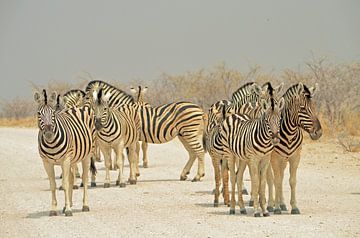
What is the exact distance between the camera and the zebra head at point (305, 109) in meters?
13.2

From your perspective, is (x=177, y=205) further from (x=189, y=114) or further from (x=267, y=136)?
(x=189, y=114)

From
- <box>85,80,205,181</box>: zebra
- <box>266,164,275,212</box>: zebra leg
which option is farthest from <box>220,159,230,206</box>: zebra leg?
<box>85,80,205,181</box>: zebra

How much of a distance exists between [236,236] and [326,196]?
15.6ft

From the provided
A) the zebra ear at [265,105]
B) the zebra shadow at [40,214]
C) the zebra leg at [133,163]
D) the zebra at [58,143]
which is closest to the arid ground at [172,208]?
the zebra shadow at [40,214]

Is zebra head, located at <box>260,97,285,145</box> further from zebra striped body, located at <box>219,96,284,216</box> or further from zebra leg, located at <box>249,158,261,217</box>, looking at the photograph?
zebra leg, located at <box>249,158,261,217</box>

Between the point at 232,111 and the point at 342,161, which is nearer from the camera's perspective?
the point at 232,111

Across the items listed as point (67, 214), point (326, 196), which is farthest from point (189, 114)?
point (67, 214)

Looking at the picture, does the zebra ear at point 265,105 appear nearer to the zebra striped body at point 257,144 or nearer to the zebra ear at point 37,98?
the zebra striped body at point 257,144

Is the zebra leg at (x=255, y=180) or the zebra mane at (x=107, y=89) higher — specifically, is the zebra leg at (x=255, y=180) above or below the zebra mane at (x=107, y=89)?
below

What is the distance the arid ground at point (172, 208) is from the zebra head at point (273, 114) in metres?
1.20

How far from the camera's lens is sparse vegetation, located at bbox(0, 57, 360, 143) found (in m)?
32.5

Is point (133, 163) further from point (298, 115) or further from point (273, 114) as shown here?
point (273, 114)

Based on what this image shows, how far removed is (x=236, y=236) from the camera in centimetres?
1070

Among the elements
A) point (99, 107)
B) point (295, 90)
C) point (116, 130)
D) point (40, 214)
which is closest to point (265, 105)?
point (295, 90)
